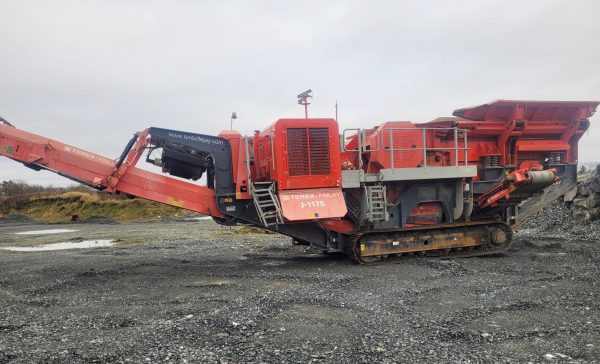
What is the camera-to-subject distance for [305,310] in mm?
5656

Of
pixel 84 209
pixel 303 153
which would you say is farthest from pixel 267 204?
pixel 84 209

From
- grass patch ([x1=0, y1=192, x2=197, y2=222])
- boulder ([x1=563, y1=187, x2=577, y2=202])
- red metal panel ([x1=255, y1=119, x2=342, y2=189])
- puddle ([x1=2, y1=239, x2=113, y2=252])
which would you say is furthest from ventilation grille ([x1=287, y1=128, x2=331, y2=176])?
grass patch ([x1=0, y1=192, x2=197, y2=222])

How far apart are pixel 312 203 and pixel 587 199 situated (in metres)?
9.29

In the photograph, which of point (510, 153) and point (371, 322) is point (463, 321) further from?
point (510, 153)

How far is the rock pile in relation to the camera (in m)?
12.6

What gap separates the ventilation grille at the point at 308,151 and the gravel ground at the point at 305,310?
196cm

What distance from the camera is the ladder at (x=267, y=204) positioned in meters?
8.35

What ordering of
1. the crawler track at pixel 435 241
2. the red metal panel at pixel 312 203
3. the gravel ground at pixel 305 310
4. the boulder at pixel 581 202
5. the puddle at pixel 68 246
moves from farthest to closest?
the puddle at pixel 68 246
the boulder at pixel 581 202
the crawler track at pixel 435 241
the red metal panel at pixel 312 203
the gravel ground at pixel 305 310

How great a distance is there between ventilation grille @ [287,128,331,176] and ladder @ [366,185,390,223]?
105 cm

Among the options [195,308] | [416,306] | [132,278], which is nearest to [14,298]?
[132,278]

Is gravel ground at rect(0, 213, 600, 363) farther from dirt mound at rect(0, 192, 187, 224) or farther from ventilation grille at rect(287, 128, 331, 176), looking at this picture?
dirt mound at rect(0, 192, 187, 224)

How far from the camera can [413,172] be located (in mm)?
9195

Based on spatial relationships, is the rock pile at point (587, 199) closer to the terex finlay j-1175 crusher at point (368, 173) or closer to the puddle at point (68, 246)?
the terex finlay j-1175 crusher at point (368, 173)

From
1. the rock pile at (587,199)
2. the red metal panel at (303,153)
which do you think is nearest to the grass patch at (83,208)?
the red metal panel at (303,153)
